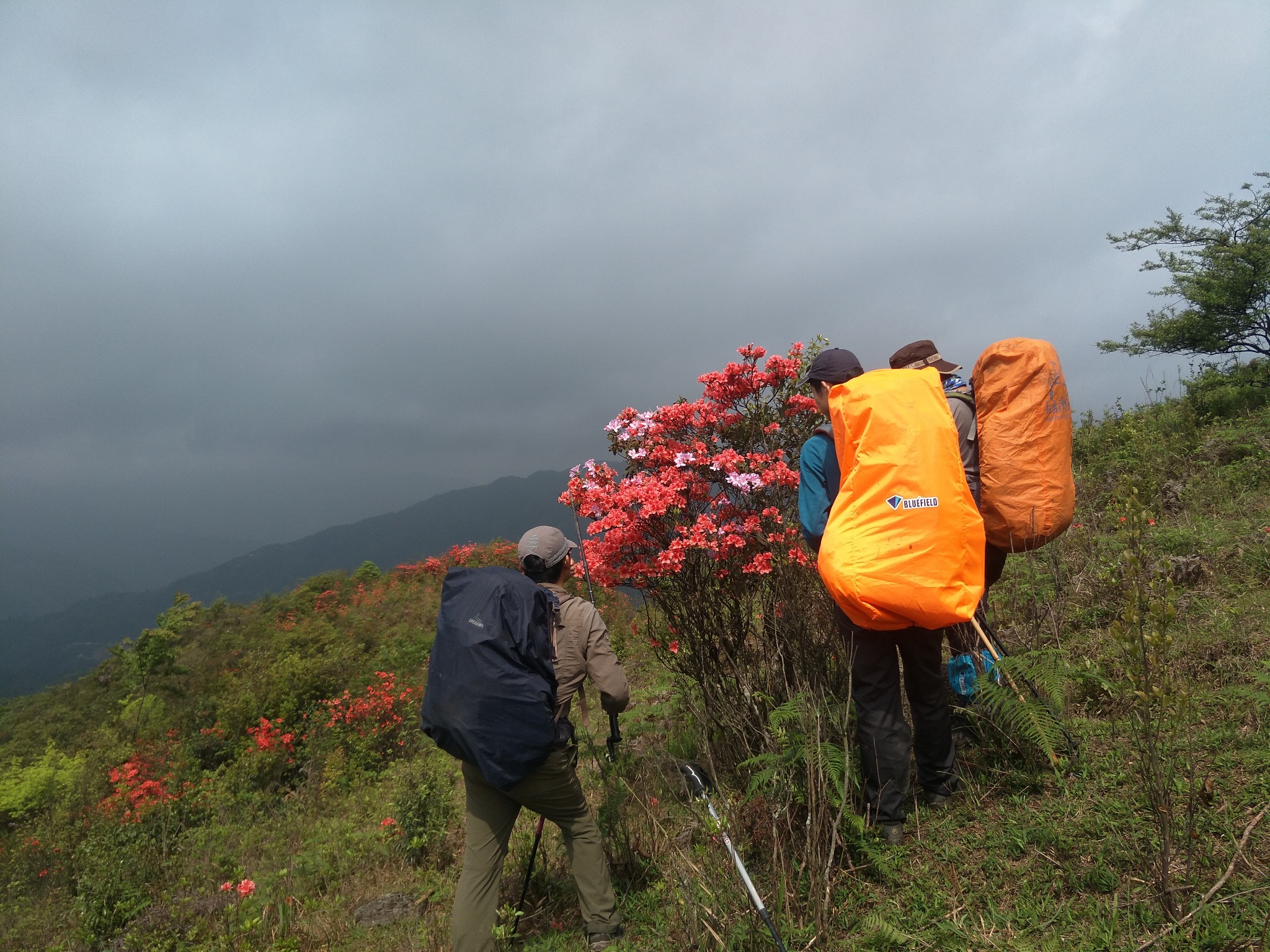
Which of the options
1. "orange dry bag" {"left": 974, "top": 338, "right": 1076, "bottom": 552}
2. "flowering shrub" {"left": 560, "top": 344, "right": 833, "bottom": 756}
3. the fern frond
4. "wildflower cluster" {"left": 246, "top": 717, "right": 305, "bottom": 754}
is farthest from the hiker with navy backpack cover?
"wildflower cluster" {"left": 246, "top": 717, "right": 305, "bottom": 754}

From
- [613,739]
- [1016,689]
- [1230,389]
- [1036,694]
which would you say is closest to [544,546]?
[613,739]

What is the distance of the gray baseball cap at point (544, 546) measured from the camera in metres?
3.12

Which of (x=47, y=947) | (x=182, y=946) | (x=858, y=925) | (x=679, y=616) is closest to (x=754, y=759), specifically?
(x=858, y=925)

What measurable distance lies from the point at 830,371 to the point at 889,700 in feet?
4.85

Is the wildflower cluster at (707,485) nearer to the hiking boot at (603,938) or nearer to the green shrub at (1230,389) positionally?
the hiking boot at (603,938)

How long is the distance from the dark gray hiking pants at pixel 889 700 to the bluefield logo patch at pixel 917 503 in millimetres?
603

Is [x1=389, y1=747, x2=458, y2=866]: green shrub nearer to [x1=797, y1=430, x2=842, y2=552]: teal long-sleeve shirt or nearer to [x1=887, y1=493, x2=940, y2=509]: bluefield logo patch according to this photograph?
[x1=797, y1=430, x2=842, y2=552]: teal long-sleeve shirt

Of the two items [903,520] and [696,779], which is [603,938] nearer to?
[696,779]

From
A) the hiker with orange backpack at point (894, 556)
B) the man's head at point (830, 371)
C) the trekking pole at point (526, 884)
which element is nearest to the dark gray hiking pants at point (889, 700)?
the hiker with orange backpack at point (894, 556)

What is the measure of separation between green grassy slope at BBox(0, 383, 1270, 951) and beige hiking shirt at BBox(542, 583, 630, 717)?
0.62m

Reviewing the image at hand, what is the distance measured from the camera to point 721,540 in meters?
3.72

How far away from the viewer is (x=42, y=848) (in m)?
7.49

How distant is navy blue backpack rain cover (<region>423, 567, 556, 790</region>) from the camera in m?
2.61

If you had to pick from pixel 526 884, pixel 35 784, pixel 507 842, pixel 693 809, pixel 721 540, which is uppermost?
pixel 721 540
